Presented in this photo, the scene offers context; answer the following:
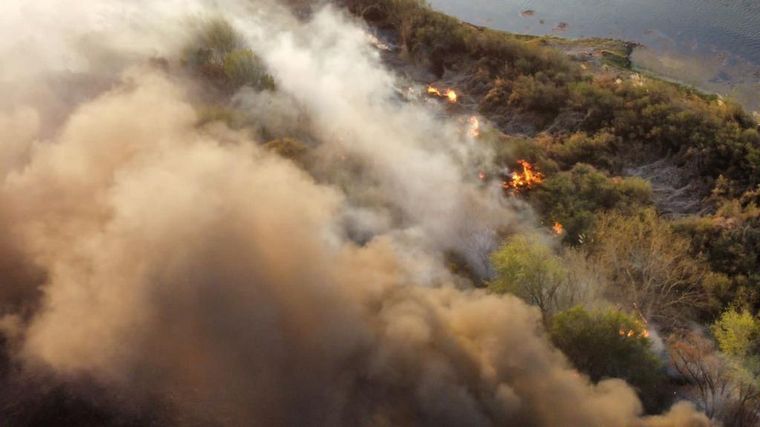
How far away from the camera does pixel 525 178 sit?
132ft

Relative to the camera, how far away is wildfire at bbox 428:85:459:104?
49.8 m

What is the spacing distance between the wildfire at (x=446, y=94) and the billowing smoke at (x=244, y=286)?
16.6 meters

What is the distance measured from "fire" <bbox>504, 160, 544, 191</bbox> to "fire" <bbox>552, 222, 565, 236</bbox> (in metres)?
3.89

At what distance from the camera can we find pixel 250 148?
107 ft

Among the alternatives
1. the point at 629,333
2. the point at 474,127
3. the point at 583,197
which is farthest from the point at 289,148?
the point at 629,333

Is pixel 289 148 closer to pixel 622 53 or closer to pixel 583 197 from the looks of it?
pixel 583 197

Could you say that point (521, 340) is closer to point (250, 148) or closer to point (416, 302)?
point (416, 302)

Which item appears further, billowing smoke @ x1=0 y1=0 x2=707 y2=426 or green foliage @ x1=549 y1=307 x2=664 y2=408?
green foliage @ x1=549 y1=307 x2=664 y2=408

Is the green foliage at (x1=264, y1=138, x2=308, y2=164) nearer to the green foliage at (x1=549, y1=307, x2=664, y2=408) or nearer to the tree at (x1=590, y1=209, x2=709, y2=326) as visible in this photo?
the green foliage at (x1=549, y1=307, x2=664, y2=408)

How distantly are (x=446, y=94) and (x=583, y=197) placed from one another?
1702 cm

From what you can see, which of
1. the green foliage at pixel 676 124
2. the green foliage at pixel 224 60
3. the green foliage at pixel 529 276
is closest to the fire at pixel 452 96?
the green foliage at pixel 676 124

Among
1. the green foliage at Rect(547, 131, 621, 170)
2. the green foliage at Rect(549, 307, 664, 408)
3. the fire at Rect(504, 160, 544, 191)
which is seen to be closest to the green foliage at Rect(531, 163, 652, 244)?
the fire at Rect(504, 160, 544, 191)

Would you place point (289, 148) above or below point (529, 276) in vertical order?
above

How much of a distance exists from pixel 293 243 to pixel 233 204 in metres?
3.42
